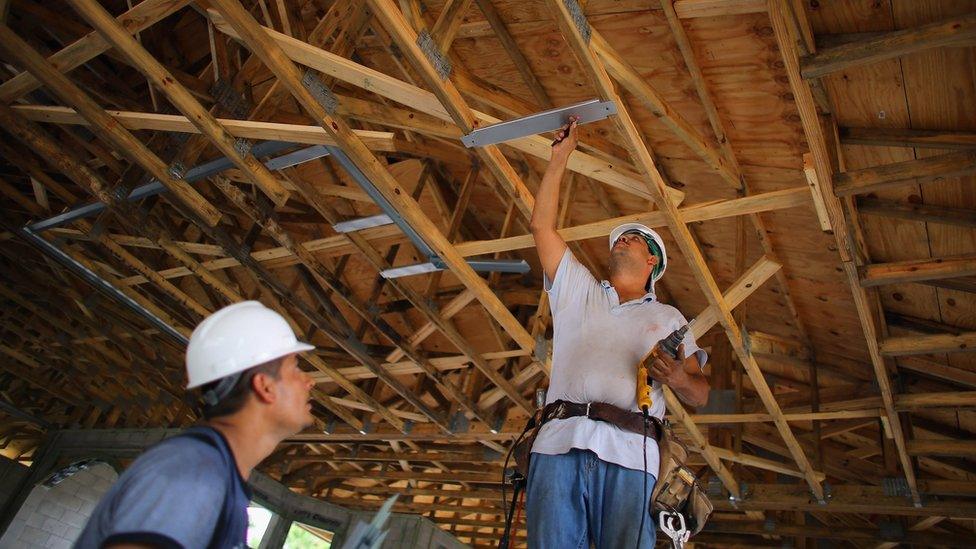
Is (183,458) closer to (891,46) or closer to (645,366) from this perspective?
(645,366)

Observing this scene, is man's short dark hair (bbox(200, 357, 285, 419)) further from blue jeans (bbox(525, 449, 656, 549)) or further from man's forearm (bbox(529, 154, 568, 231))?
man's forearm (bbox(529, 154, 568, 231))

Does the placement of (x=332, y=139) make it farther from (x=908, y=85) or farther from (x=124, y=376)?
(x=124, y=376)

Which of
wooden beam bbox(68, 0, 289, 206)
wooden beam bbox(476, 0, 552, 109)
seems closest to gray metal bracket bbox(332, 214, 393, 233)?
wooden beam bbox(68, 0, 289, 206)

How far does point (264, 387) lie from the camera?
1618mm

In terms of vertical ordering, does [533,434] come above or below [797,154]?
below

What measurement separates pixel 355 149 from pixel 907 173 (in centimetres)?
265

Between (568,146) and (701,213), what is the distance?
120 cm

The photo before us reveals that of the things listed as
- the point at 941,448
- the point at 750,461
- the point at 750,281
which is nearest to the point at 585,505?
the point at 750,281

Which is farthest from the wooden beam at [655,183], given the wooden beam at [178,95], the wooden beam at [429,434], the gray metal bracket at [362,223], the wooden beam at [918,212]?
the wooden beam at [429,434]

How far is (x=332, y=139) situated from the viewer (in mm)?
3459

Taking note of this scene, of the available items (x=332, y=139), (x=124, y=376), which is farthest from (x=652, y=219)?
(x=124, y=376)

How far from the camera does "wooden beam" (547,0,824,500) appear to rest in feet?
8.71

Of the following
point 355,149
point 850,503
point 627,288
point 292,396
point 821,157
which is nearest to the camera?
point 292,396

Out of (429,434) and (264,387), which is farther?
(429,434)
